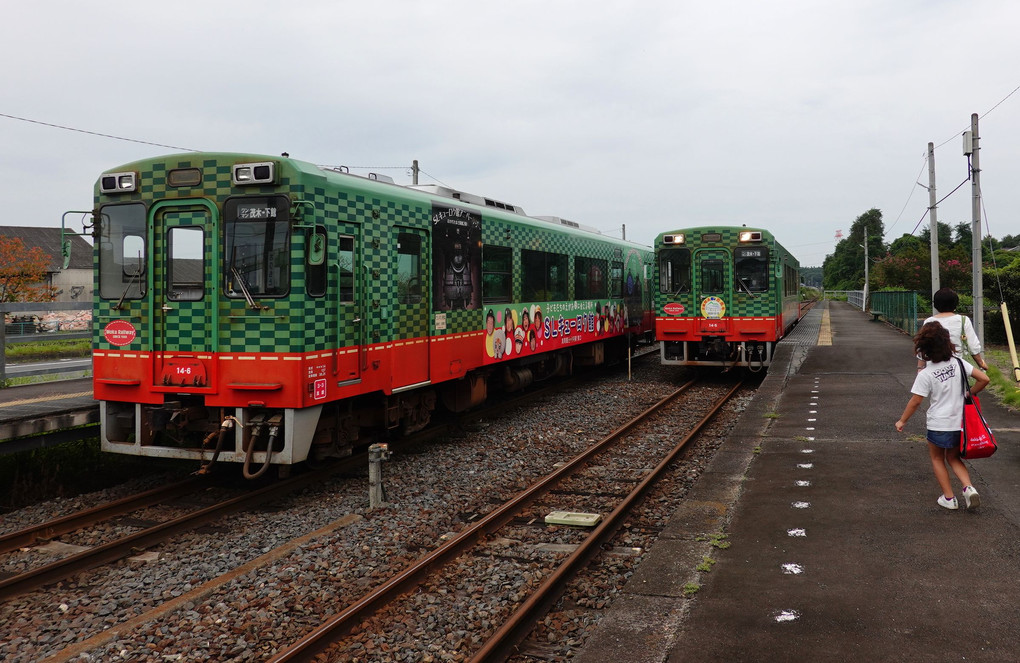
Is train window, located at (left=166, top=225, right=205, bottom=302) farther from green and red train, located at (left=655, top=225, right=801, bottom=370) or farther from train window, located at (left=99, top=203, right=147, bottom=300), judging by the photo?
green and red train, located at (left=655, top=225, right=801, bottom=370)

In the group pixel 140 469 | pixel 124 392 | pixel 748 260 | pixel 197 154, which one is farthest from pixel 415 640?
pixel 748 260

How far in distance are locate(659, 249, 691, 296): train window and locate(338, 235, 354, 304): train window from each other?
9615 mm

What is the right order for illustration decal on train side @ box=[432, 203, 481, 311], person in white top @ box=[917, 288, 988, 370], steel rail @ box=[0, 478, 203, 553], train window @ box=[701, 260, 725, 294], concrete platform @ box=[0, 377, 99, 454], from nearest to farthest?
person in white top @ box=[917, 288, 988, 370] < steel rail @ box=[0, 478, 203, 553] < concrete platform @ box=[0, 377, 99, 454] < illustration decal on train side @ box=[432, 203, 481, 311] < train window @ box=[701, 260, 725, 294]

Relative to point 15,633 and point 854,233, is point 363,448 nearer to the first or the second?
point 15,633

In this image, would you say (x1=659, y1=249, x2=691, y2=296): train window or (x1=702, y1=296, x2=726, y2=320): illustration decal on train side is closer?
(x1=702, y1=296, x2=726, y2=320): illustration decal on train side

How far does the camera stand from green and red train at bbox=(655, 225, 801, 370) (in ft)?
51.3

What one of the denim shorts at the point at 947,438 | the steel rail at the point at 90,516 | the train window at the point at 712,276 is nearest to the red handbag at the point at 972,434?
the denim shorts at the point at 947,438

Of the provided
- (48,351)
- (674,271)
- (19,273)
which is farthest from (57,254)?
(674,271)

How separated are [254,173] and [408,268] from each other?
233cm

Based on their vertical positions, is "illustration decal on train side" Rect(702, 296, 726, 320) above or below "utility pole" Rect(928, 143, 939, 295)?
below

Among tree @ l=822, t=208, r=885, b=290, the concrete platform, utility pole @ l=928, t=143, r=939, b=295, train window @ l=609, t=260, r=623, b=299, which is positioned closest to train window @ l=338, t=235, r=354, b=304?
the concrete platform

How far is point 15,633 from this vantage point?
4734 mm

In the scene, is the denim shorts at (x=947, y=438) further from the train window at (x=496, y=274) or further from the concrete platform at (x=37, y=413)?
the concrete platform at (x=37, y=413)

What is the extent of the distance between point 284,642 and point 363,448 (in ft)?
16.8
